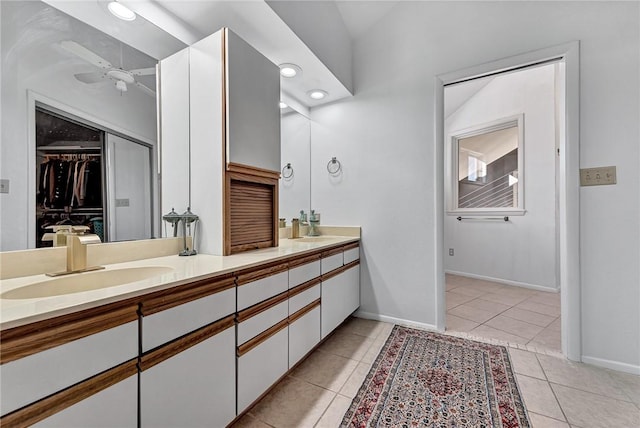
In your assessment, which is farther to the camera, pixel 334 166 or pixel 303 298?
pixel 334 166

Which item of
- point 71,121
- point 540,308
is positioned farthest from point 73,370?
point 540,308

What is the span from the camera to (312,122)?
2951 millimetres

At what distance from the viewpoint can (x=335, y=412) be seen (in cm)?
144

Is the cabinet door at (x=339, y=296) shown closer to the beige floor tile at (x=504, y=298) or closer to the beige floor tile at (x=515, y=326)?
the beige floor tile at (x=515, y=326)

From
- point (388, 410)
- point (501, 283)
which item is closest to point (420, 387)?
point (388, 410)

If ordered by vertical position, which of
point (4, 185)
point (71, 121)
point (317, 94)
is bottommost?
point (4, 185)

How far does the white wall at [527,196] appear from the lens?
3.48m

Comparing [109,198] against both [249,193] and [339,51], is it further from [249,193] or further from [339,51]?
[339,51]

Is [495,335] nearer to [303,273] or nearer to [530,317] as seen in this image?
[530,317]

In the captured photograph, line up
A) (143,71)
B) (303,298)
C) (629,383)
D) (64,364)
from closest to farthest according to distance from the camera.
Answer: 1. (64,364)
2. (143,71)
3. (629,383)
4. (303,298)

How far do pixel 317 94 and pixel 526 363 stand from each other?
2697 mm

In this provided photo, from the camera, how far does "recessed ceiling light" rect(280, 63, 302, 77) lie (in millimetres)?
2188

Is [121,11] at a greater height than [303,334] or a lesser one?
greater

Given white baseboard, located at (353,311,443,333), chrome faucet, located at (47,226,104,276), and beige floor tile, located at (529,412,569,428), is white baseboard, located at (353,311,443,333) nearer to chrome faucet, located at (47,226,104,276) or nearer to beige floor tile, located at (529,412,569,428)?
beige floor tile, located at (529,412,569,428)
